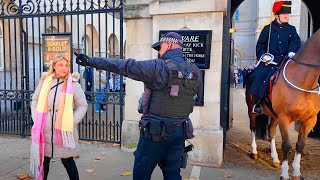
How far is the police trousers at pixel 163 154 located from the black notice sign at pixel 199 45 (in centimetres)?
248

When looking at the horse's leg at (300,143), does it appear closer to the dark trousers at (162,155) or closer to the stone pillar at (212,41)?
the stone pillar at (212,41)

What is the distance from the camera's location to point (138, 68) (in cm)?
312

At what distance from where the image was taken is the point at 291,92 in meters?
4.91

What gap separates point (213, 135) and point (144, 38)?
7.47 feet

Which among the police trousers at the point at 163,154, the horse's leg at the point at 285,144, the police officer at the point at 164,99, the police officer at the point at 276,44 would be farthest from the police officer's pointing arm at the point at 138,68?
the police officer at the point at 276,44

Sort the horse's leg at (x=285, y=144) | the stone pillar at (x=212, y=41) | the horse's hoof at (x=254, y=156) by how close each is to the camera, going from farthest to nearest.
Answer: the horse's hoof at (x=254, y=156), the stone pillar at (x=212, y=41), the horse's leg at (x=285, y=144)

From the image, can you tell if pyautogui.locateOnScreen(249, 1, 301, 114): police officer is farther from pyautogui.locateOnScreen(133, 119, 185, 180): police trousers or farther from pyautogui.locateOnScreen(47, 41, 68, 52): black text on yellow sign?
pyautogui.locateOnScreen(47, 41, 68, 52): black text on yellow sign

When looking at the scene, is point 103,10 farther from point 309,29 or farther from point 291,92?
point 309,29

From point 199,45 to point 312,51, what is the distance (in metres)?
1.84

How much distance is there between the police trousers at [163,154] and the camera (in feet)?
10.7

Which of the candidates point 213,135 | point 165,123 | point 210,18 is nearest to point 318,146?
point 213,135

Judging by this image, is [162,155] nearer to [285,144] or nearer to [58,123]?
[58,123]

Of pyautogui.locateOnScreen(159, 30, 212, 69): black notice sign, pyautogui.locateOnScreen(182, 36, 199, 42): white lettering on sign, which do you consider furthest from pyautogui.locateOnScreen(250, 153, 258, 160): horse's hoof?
Answer: pyautogui.locateOnScreen(182, 36, 199, 42): white lettering on sign

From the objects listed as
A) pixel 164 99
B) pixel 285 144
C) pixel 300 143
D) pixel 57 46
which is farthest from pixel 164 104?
pixel 57 46
